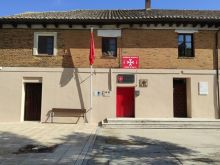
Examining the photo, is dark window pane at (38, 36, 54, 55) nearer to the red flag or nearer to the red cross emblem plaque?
the red flag

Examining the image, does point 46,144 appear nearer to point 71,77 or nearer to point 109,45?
point 71,77

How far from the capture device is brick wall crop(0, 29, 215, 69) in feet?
62.3

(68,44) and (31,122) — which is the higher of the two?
(68,44)

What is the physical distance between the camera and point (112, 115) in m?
18.8

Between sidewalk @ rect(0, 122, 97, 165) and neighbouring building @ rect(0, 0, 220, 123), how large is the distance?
3.87m

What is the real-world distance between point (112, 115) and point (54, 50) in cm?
501

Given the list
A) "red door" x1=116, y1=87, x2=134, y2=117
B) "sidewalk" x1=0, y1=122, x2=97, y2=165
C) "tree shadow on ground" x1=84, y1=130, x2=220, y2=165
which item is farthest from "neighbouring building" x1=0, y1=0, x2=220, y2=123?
"tree shadow on ground" x1=84, y1=130, x2=220, y2=165

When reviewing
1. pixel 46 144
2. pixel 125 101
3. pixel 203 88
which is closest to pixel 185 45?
pixel 203 88

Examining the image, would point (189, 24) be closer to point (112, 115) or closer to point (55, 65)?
point (112, 115)

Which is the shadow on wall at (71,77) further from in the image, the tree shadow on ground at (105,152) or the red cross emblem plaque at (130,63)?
the tree shadow on ground at (105,152)

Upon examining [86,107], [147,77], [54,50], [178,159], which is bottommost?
[178,159]

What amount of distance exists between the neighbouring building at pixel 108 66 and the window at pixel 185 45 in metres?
0.06

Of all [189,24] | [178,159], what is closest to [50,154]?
[178,159]

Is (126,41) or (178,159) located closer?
(178,159)
